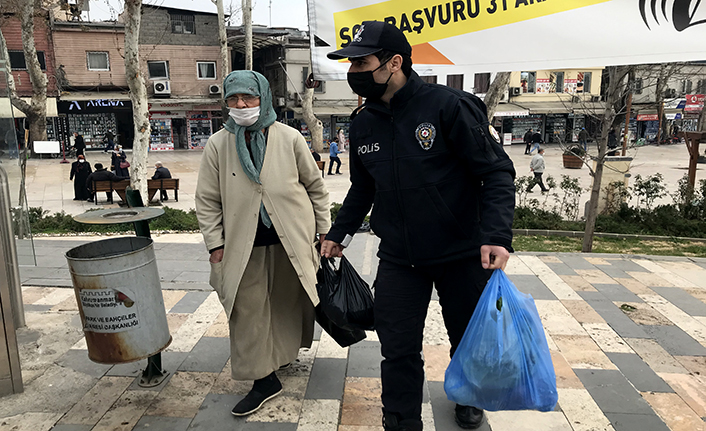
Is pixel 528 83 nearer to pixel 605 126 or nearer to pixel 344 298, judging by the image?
pixel 605 126

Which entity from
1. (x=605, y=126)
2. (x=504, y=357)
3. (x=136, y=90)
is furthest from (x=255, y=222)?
(x=136, y=90)

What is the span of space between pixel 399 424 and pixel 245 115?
173 cm

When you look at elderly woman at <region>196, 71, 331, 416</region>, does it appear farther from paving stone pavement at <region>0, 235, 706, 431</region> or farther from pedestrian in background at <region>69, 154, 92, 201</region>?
pedestrian in background at <region>69, 154, 92, 201</region>

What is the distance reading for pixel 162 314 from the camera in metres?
3.01

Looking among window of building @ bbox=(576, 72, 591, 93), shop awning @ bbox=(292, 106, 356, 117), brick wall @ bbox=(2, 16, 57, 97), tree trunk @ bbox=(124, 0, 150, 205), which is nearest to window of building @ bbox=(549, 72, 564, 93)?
window of building @ bbox=(576, 72, 591, 93)

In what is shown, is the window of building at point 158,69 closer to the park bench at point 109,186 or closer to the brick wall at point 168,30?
the brick wall at point 168,30

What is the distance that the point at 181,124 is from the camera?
32.8 metres

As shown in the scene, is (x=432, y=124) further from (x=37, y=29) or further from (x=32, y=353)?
(x=37, y=29)

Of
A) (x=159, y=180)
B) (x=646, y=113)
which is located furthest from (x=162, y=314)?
(x=646, y=113)

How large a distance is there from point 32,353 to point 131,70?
7859 mm

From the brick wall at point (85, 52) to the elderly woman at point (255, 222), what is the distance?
29351mm

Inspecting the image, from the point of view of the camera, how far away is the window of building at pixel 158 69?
3128 cm

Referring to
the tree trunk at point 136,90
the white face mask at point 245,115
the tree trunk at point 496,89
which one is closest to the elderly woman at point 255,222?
the white face mask at point 245,115

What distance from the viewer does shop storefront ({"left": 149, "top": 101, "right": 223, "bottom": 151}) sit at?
31953 mm
